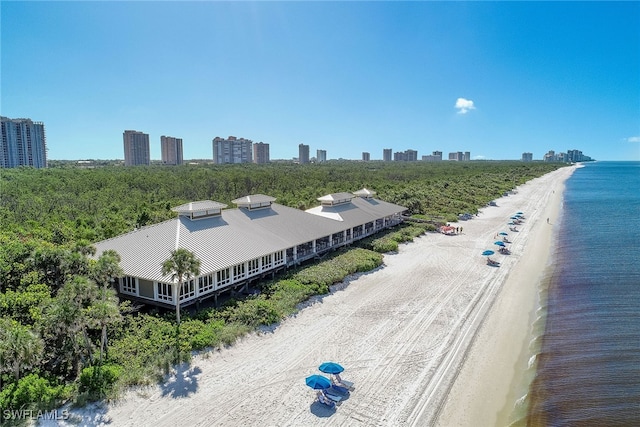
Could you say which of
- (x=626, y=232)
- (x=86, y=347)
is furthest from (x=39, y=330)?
(x=626, y=232)

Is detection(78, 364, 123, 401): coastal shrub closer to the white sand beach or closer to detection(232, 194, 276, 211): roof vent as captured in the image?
the white sand beach

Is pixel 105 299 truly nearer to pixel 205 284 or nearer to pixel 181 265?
pixel 181 265

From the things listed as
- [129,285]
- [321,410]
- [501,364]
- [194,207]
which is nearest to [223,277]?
[129,285]

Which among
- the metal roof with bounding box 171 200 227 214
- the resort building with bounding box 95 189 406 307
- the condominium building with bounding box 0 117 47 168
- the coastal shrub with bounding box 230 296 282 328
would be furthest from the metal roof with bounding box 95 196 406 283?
the condominium building with bounding box 0 117 47 168

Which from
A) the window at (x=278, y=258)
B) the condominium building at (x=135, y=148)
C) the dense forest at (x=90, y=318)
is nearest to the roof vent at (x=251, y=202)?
the window at (x=278, y=258)

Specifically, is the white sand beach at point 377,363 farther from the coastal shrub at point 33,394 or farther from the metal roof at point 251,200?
the metal roof at point 251,200

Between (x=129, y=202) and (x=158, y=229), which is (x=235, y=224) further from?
(x=129, y=202)
